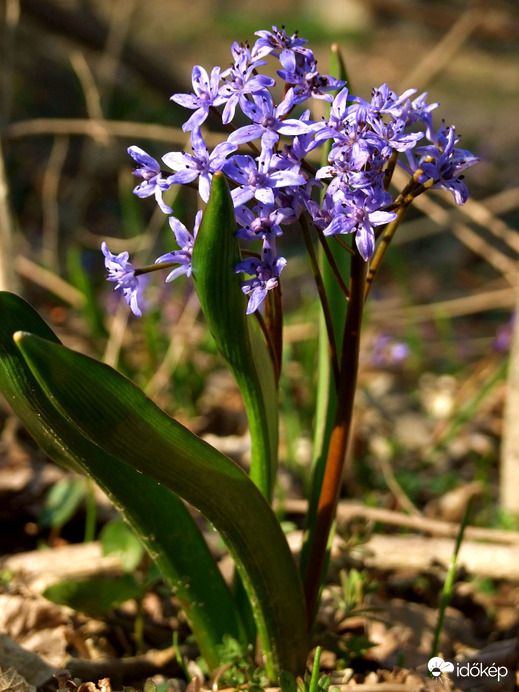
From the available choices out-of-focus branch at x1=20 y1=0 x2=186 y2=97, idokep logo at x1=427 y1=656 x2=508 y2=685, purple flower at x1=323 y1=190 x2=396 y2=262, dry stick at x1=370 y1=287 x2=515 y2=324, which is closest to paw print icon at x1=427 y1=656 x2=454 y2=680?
idokep logo at x1=427 y1=656 x2=508 y2=685

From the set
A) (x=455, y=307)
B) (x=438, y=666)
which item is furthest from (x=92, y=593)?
(x=455, y=307)

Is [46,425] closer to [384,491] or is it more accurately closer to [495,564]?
[495,564]

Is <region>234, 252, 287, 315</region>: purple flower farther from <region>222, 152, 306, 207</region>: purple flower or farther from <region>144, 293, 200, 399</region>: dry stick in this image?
<region>144, 293, 200, 399</region>: dry stick

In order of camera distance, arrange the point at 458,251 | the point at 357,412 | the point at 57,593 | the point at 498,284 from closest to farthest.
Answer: the point at 57,593 → the point at 357,412 → the point at 498,284 → the point at 458,251

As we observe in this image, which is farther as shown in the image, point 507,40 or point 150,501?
point 507,40

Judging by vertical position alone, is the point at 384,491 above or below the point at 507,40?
below

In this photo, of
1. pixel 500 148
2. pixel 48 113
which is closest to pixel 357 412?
pixel 48 113

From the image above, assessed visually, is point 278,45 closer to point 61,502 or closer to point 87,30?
point 61,502
